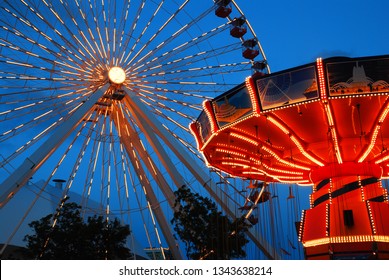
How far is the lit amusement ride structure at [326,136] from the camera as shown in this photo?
400 inches

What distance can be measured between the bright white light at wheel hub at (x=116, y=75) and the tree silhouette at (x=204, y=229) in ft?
14.5

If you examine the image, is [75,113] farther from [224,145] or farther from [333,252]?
[333,252]

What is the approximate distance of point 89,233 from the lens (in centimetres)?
1798

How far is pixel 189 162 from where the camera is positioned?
16.5 m

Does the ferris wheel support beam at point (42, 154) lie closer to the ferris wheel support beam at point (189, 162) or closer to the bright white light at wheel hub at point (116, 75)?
the bright white light at wheel hub at point (116, 75)

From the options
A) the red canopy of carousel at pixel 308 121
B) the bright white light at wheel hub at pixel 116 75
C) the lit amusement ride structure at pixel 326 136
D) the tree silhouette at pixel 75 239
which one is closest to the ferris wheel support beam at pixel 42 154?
the bright white light at wheel hub at pixel 116 75

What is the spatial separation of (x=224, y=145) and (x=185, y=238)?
16.4 feet

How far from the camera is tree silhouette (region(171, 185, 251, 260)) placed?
1680cm

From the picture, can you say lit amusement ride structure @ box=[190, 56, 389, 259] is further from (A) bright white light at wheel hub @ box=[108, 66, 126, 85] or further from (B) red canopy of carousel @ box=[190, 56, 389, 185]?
(A) bright white light at wheel hub @ box=[108, 66, 126, 85]

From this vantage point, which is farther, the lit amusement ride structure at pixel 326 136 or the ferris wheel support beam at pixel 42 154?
the ferris wheel support beam at pixel 42 154

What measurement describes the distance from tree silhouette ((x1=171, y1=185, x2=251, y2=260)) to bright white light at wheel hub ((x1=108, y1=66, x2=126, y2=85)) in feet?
14.5

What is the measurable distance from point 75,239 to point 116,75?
19.3ft

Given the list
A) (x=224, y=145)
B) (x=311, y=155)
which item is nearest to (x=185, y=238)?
(x=224, y=145)

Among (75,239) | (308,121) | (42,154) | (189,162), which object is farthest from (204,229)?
(308,121)
